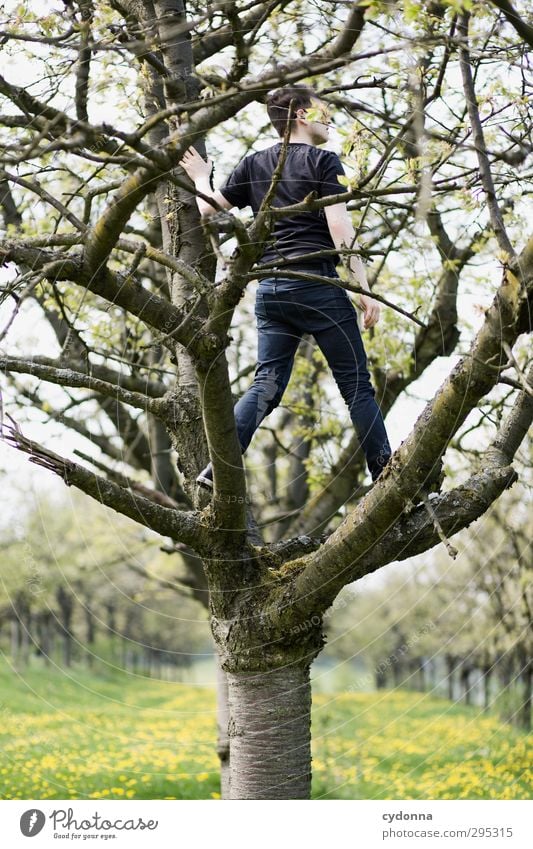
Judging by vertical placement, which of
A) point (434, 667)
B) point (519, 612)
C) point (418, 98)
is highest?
point (434, 667)

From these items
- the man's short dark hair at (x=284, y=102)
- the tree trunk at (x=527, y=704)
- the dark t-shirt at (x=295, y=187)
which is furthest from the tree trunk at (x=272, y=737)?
the tree trunk at (x=527, y=704)

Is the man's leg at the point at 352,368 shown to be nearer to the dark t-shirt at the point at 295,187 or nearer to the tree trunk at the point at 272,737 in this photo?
the dark t-shirt at the point at 295,187

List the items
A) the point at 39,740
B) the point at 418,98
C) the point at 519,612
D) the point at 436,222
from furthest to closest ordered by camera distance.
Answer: the point at 519,612, the point at 39,740, the point at 436,222, the point at 418,98

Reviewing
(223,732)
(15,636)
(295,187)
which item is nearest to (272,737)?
(295,187)

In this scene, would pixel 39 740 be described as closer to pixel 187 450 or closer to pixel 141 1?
pixel 187 450

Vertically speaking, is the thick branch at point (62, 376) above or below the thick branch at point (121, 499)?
above

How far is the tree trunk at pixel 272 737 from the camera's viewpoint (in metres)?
4.91

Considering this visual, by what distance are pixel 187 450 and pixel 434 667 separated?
93.7ft

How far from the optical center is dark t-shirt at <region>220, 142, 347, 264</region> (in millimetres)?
4363

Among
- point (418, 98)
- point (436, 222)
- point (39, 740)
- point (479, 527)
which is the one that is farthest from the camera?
point (479, 527)

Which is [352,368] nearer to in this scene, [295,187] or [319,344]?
[319,344]

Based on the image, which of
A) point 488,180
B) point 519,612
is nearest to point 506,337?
point 488,180

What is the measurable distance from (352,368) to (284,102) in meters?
1.28

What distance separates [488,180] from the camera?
3502 millimetres
